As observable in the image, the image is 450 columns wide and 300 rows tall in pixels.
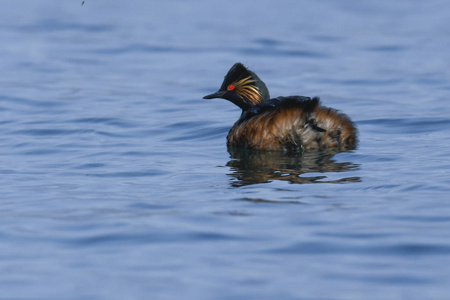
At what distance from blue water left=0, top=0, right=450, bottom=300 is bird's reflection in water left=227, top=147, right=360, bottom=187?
0.03 meters

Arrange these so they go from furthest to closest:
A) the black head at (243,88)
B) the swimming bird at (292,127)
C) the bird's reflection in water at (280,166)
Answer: the black head at (243,88)
the swimming bird at (292,127)
the bird's reflection in water at (280,166)

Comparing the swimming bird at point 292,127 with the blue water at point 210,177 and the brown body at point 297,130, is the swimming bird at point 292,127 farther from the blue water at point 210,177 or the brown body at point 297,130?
the blue water at point 210,177

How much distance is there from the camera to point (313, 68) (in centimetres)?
1925

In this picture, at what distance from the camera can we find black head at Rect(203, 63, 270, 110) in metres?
12.2

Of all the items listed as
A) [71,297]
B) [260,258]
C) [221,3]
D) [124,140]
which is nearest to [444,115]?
[124,140]

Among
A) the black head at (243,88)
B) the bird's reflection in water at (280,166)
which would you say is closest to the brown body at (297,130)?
the bird's reflection in water at (280,166)

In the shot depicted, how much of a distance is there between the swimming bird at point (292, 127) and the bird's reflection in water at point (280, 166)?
11 cm

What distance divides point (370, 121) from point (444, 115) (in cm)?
108

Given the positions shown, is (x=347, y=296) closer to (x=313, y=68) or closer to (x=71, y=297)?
(x=71, y=297)

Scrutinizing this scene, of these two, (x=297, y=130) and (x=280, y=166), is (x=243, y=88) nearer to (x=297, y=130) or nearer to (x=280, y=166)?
(x=297, y=130)

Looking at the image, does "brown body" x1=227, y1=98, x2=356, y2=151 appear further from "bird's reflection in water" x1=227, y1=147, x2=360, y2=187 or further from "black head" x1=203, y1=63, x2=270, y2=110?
"black head" x1=203, y1=63, x2=270, y2=110

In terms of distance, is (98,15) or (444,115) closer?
(444,115)

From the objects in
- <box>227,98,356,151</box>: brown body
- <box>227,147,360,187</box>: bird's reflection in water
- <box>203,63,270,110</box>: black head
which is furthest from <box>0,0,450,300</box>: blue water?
<box>203,63,270,110</box>: black head

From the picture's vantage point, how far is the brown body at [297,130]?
1073cm
